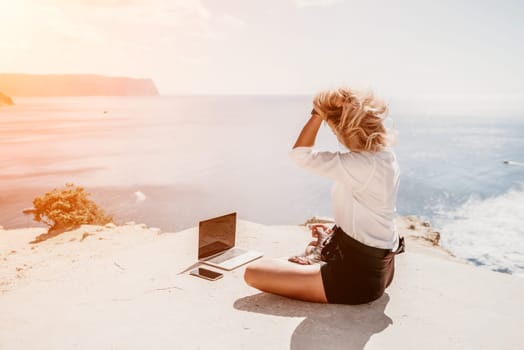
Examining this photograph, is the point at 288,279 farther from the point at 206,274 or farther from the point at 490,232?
the point at 490,232

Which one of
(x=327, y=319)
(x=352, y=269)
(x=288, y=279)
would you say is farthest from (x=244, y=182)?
(x=352, y=269)

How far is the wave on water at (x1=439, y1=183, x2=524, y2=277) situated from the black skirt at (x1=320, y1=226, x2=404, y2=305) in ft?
51.1

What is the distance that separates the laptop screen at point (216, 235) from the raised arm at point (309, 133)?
61.4 inches

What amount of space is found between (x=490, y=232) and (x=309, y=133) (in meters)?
21.0

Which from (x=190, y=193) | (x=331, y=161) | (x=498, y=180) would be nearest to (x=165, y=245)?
(x=331, y=161)

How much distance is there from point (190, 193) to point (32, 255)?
18.7 m

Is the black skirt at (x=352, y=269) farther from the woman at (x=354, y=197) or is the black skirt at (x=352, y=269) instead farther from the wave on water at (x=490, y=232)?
the wave on water at (x=490, y=232)

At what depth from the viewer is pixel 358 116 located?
2.94m

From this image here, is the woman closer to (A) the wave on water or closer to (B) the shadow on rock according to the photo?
(B) the shadow on rock

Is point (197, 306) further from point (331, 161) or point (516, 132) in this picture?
point (516, 132)

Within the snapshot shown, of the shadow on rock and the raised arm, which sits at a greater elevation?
the raised arm

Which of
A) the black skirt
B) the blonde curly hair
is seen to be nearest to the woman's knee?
the black skirt

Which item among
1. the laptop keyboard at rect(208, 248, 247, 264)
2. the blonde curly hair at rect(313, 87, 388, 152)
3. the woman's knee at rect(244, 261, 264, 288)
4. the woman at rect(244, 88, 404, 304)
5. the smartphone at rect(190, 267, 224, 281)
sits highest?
the blonde curly hair at rect(313, 87, 388, 152)

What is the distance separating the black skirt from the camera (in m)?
3.09
